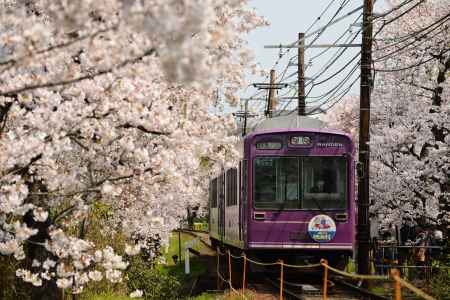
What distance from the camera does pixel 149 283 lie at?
18484mm

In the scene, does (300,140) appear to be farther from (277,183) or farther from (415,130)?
(415,130)

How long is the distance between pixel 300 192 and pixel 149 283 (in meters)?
4.09

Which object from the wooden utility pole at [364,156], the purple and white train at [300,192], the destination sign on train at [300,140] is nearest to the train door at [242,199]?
the purple and white train at [300,192]

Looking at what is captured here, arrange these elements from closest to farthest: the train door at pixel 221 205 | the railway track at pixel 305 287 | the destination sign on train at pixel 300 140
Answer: the railway track at pixel 305 287
the destination sign on train at pixel 300 140
the train door at pixel 221 205

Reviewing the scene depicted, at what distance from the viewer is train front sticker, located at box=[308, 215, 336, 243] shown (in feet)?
56.2

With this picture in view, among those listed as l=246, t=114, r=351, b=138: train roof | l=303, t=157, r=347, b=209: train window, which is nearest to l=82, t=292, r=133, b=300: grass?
l=303, t=157, r=347, b=209: train window

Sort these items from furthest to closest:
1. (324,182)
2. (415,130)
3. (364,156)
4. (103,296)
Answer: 1. (415,130)
2. (364,156)
3. (324,182)
4. (103,296)

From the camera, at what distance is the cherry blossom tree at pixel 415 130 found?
22.6 meters

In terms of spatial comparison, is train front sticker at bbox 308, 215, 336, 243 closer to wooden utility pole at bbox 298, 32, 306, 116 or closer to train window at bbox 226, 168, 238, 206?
train window at bbox 226, 168, 238, 206

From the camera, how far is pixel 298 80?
28.0 m

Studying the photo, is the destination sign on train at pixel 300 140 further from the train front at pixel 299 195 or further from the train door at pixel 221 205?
the train door at pixel 221 205

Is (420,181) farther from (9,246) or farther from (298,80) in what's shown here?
(9,246)

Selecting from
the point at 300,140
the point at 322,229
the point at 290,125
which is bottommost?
the point at 322,229

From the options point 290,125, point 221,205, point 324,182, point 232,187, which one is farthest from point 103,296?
point 221,205
